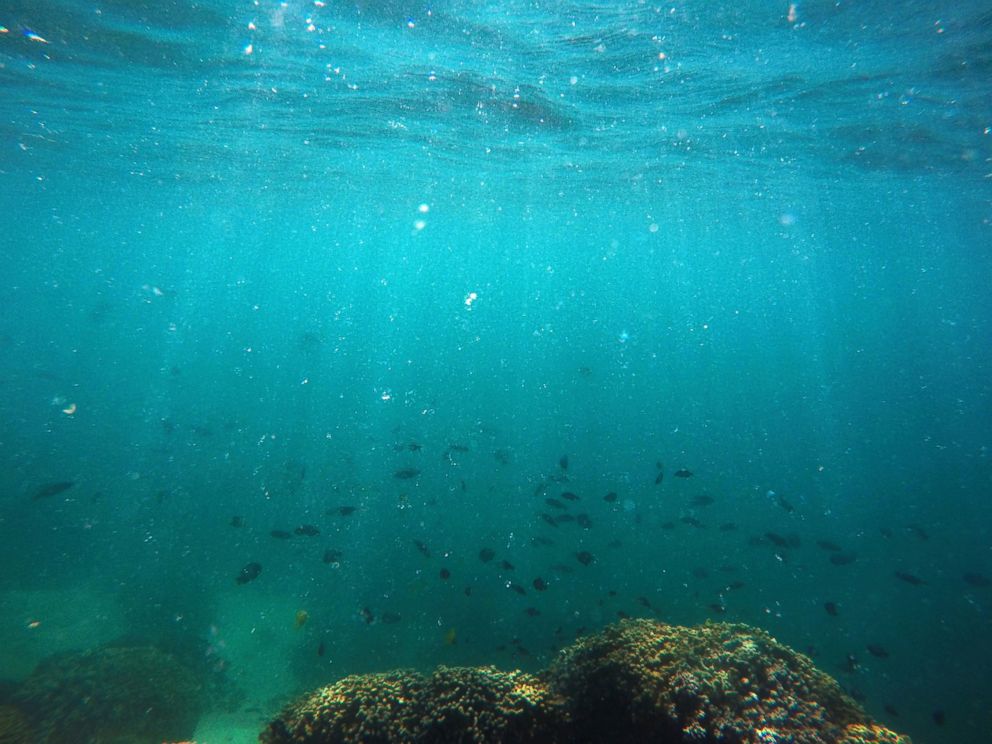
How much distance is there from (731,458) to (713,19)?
69.2ft

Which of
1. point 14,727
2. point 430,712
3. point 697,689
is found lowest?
point 14,727

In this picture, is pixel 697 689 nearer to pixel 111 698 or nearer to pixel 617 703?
pixel 617 703

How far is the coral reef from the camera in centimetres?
513

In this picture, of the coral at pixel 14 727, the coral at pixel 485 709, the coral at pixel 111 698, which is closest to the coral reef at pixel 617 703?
the coral at pixel 485 709

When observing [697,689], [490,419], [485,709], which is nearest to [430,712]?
[485,709]

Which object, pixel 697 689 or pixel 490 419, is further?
pixel 490 419

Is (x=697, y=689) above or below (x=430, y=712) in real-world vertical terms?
above

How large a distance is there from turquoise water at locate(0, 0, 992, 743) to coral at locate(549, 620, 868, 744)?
332 cm

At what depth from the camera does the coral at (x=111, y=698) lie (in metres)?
9.03

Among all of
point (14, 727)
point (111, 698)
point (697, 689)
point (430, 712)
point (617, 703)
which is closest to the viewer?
point (697, 689)

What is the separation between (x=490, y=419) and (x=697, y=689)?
946 inches

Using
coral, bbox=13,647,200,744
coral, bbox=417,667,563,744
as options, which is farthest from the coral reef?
coral, bbox=13,647,200,744

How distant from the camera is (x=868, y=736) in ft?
17.3

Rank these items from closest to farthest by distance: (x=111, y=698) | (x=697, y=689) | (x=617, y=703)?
(x=697, y=689)
(x=617, y=703)
(x=111, y=698)
